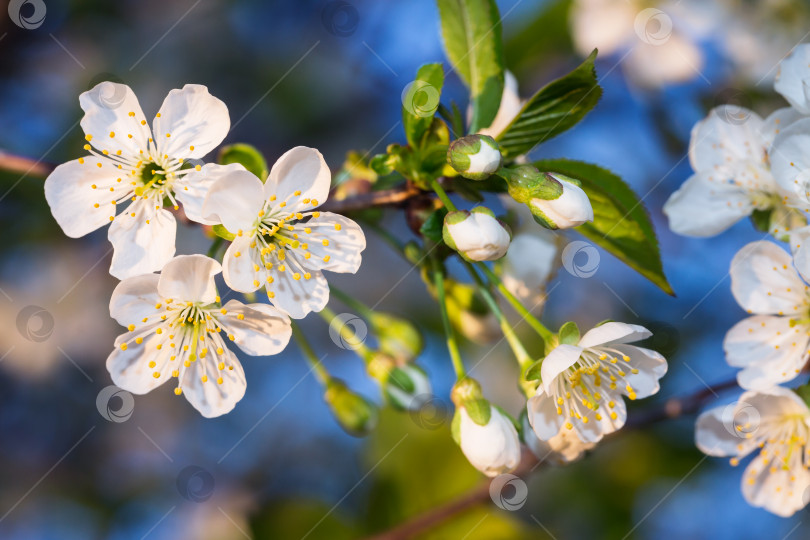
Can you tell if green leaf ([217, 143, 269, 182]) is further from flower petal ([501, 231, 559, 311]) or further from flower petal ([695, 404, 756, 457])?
flower petal ([695, 404, 756, 457])

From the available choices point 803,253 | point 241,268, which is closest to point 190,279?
point 241,268

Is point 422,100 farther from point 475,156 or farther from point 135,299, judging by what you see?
point 135,299

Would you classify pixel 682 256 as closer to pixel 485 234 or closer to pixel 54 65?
pixel 485 234

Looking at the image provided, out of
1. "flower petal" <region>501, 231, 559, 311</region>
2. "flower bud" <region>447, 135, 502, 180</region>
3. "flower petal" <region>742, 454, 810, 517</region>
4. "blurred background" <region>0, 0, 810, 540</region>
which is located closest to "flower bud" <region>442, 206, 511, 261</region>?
"flower bud" <region>447, 135, 502, 180</region>

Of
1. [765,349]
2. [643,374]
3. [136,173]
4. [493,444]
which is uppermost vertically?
[136,173]

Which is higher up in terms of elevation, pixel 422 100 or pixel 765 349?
pixel 422 100

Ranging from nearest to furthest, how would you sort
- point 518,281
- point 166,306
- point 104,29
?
point 166,306, point 518,281, point 104,29

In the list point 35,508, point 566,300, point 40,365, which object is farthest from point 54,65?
point 566,300
